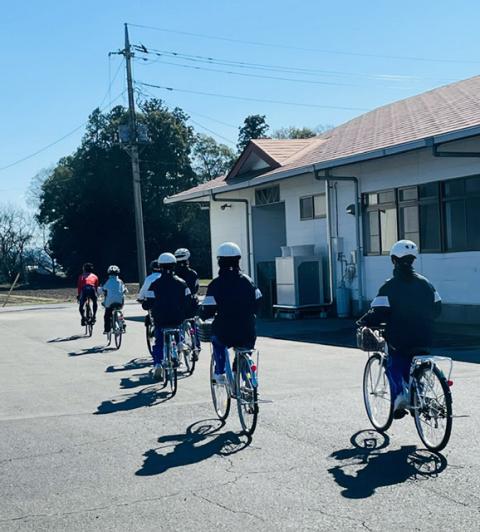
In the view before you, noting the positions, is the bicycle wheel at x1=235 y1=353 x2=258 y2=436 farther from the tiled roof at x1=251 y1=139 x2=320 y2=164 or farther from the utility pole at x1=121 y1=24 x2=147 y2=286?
the utility pole at x1=121 y1=24 x2=147 y2=286

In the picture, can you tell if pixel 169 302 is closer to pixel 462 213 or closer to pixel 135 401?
pixel 135 401

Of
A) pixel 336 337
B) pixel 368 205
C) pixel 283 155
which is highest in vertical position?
pixel 283 155

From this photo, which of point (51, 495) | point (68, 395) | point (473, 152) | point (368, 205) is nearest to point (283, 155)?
point (368, 205)

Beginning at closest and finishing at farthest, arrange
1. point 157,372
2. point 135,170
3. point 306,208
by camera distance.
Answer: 1. point 157,372
2. point 306,208
3. point 135,170

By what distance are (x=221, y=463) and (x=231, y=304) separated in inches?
72.0

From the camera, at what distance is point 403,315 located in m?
7.23

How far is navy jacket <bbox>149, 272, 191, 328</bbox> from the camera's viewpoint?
10.7 meters

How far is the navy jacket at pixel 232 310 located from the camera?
318 inches

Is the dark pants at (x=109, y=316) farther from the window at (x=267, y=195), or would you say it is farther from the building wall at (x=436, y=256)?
the window at (x=267, y=195)

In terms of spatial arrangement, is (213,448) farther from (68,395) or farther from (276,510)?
(68,395)

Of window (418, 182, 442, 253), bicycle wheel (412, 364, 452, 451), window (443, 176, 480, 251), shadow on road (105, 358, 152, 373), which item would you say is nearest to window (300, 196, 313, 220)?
window (418, 182, 442, 253)

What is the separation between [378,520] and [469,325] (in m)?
13.4

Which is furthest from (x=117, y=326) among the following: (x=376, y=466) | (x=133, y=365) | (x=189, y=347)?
(x=376, y=466)

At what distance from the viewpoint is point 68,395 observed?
10.8 m
